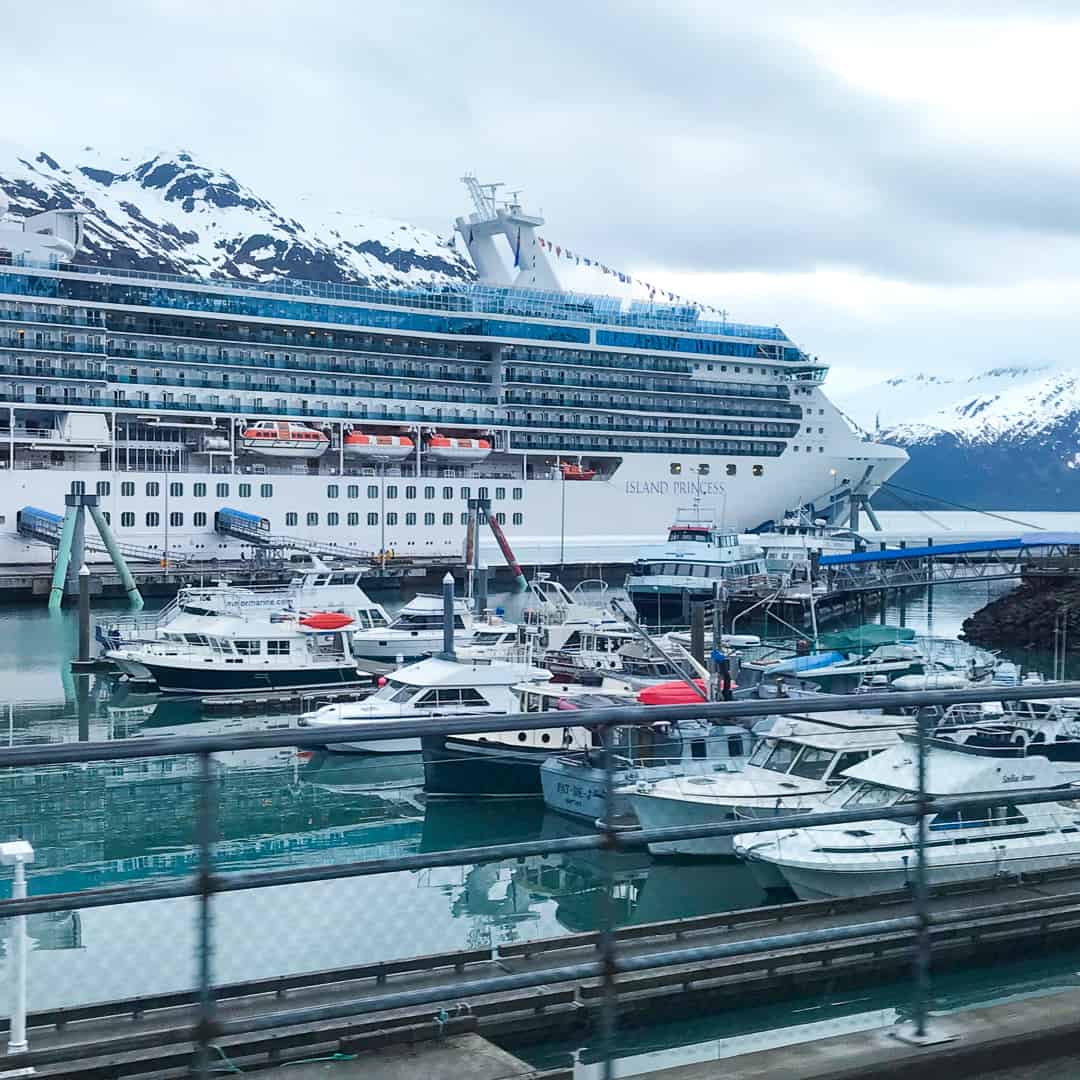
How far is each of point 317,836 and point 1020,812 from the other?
28.2 ft

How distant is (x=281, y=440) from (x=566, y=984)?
44675 millimetres

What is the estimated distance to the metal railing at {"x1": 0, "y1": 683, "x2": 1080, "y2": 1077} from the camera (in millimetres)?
3262

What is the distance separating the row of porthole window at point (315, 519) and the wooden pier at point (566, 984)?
41.9 meters

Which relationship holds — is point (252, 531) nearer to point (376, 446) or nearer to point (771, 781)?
point (376, 446)

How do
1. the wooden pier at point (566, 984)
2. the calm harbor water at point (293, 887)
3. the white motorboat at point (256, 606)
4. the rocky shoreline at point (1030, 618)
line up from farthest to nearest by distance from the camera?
1. the rocky shoreline at point (1030, 618)
2. the white motorboat at point (256, 606)
3. the wooden pier at point (566, 984)
4. the calm harbor water at point (293, 887)

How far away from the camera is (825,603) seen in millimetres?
42656

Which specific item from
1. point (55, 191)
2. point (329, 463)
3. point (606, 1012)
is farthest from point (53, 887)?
point (55, 191)

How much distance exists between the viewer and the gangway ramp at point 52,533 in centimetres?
4409

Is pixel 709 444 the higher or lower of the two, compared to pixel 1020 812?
higher

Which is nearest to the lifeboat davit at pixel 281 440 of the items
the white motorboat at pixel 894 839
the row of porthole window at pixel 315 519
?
Result: the row of porthole window at pixel 315 519

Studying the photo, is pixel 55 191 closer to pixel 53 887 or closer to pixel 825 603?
pixel 825 603

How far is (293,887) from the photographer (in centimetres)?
579

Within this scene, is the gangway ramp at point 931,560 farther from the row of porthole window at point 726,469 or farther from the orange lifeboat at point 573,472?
the orange lifeboat at point 573,472

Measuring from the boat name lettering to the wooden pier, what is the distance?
50252mm
